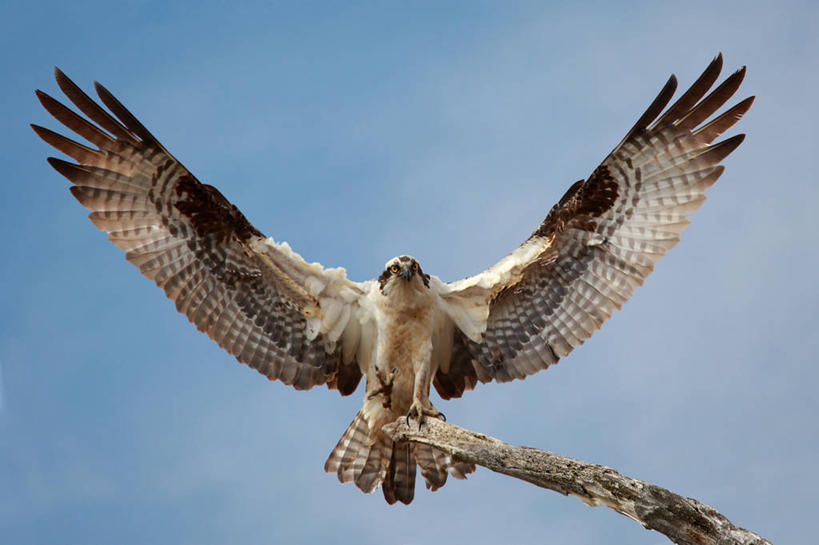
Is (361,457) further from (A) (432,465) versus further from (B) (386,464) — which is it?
(A) (432,465)

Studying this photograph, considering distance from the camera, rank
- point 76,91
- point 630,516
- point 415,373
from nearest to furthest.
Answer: point 630,516 < point 76,91 < point 415,373

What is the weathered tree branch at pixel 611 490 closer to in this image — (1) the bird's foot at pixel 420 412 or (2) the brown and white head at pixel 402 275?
(1) the bird's foot at pixel 420 412

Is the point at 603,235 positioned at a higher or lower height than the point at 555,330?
higher

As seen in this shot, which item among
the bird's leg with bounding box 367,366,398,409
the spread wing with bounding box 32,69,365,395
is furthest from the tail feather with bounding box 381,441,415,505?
the spread wing with bounding box 32,69,365,395

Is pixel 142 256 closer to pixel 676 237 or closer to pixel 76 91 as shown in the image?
pixel 76 91

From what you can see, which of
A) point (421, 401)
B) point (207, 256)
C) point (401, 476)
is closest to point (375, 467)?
point (401, 476)

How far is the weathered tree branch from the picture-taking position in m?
5.69

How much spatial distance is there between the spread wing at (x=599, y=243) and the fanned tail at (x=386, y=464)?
1155 mm

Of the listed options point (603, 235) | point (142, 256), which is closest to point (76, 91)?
point (142, 256)

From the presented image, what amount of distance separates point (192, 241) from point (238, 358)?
133 centimetres

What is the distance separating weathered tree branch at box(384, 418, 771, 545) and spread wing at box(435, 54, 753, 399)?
2.11 metres

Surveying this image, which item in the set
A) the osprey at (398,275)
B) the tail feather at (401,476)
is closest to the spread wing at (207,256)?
the osprey at (398,275)

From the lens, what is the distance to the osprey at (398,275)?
27.7 ft

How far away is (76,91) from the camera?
8.03 meters
